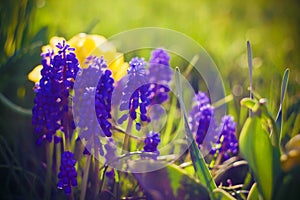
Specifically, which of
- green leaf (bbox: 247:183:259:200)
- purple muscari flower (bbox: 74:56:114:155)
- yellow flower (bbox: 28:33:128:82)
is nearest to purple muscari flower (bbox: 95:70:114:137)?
purple muscari flower (bbox: 74:56:114:155)

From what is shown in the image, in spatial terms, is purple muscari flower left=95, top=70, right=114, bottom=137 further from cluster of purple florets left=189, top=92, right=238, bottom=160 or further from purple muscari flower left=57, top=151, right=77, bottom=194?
cluster of purple florets left=189, top=92, right=238, bottom=160

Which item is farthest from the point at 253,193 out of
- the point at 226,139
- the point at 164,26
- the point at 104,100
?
the point at 164,26

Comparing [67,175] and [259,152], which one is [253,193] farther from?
[67,175]

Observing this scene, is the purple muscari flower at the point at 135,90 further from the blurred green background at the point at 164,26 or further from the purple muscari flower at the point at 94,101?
the blurred green background at the point at 164,26

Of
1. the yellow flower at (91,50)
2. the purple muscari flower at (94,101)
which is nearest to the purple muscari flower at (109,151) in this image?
the purple muscari flower at (94,101)

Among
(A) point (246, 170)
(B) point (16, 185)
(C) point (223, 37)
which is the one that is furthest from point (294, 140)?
(C) point (223, 37)
